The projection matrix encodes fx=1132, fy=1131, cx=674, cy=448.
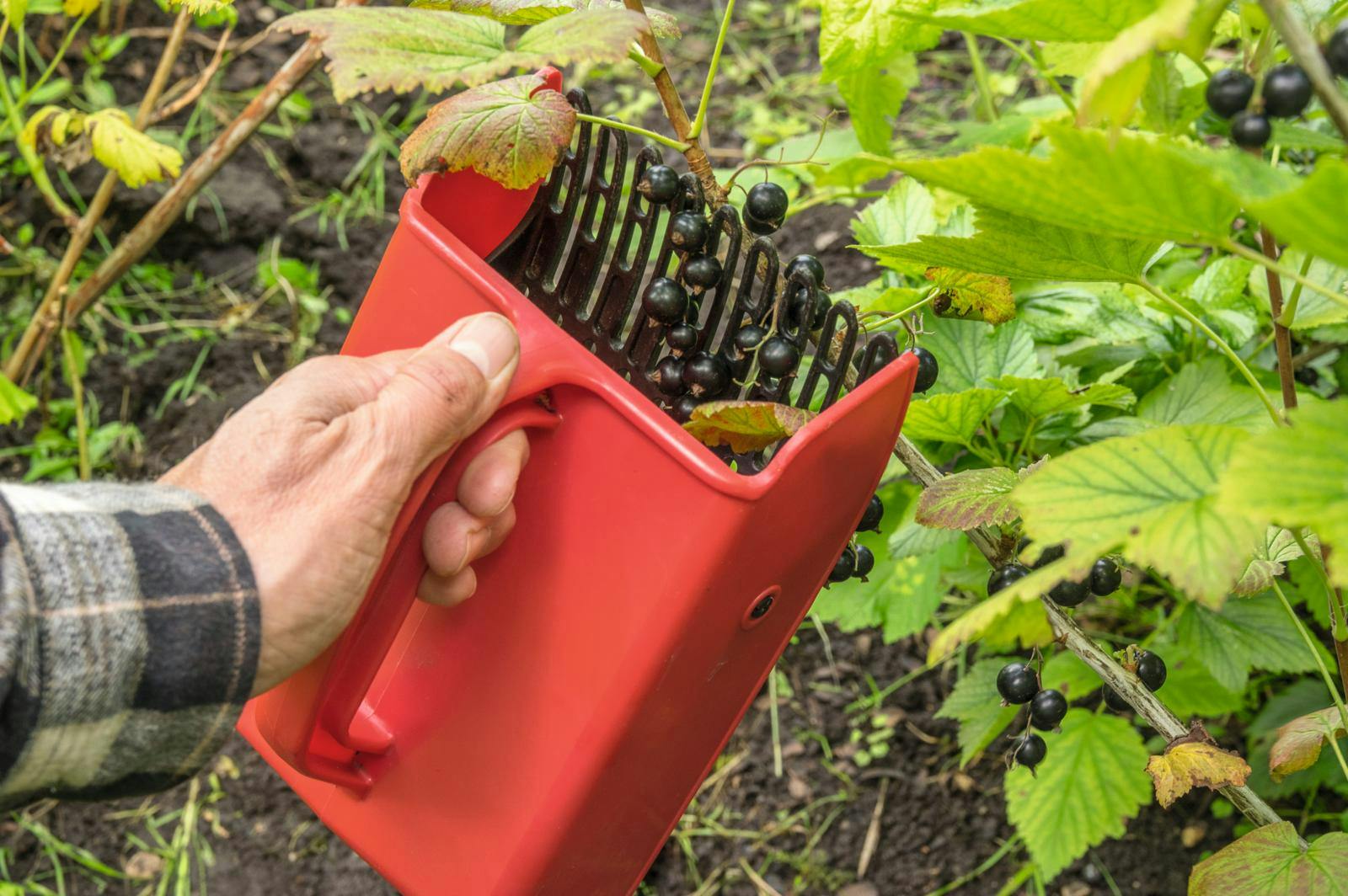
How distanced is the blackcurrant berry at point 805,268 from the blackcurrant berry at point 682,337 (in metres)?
0.09

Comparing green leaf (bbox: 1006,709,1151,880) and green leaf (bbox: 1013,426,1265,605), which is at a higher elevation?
green leaf (bbox: 1013,426,1265,605)

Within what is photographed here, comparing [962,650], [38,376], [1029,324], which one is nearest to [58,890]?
[38,376]

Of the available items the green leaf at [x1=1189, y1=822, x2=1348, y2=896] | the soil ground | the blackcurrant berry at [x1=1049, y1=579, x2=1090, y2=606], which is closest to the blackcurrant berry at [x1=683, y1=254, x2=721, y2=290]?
the blackcurrant berry at [x1=1049, y1=579, x2=1090, y2=606]

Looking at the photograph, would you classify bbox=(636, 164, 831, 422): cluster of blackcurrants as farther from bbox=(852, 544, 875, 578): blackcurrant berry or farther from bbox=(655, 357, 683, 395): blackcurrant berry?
bbox=(852, 544, 875, 578): blackcurrant berry

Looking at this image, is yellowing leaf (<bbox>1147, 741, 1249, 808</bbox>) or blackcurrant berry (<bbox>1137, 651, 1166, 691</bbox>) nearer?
yellowing leaf (<bbox>1147, 741, 1249, 808</bbox>)

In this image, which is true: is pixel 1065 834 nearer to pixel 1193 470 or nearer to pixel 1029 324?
pixel 1029 324

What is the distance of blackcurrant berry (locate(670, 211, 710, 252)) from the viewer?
33.3 inches

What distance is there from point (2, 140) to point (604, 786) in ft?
6.45

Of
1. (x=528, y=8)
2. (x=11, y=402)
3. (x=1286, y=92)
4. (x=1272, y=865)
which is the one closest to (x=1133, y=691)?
(x=1272, y=865)

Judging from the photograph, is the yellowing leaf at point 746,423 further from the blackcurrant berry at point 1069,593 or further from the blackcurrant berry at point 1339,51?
the blackcurrant berry at point 1339,51

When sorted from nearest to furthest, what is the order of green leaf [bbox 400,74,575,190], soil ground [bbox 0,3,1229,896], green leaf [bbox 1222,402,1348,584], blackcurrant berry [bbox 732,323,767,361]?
green leaf [bbox 1222,402,1348,584] → green leaf [bbox 400,74,575,190] → blackcurrant berry [bbox 732,323,767,361] → soil ground [bbox 0,3,1229,896]

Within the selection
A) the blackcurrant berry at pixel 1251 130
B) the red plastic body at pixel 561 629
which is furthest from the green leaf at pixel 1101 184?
the red plastic body at pixel 561 629

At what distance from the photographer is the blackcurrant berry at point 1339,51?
560mm

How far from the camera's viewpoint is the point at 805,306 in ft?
2.70
